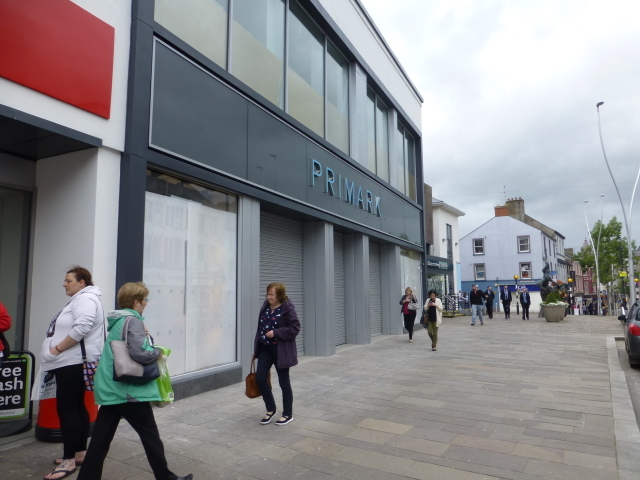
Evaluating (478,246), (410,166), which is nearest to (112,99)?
(410,166)

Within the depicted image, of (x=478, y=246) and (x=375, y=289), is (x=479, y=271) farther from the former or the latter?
(x=375, y=289)

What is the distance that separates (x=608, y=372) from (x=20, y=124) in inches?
405

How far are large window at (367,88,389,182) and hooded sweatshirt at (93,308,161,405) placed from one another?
12.2m

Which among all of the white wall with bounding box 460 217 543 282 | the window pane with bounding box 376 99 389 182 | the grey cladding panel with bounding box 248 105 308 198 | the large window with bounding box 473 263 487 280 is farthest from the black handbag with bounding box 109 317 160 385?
the large window with bounding box 473 263 487 280

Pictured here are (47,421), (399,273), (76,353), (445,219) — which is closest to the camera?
(76,353)

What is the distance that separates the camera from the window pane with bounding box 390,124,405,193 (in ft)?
56.5

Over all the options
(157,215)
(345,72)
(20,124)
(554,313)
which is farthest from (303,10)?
(554,313)

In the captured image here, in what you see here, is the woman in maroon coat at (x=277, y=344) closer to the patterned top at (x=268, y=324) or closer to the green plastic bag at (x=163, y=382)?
the patterned top at (x=268, y=324)

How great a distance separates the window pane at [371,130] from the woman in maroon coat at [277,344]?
10076 millimetres

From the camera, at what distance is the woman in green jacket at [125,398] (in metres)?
3.39

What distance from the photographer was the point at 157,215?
6656mm

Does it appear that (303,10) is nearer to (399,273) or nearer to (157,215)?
(157,215)

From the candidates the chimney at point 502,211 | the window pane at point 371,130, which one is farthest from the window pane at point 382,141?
the chimney at point 502,211

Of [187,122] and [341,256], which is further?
[341,256]
